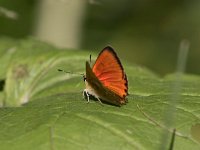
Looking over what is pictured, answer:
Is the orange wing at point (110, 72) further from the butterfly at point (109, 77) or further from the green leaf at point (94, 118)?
the green leaf at point (94, 118)

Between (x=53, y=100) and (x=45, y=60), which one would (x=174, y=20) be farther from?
(x=53, y=100)

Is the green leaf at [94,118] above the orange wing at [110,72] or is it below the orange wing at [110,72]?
below

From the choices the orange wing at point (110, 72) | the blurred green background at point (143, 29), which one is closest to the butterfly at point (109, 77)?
the orange wing at point (110, 72)

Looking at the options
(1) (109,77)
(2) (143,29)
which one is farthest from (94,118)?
(2) (143,29)

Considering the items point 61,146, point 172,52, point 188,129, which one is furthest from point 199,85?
point 172,52

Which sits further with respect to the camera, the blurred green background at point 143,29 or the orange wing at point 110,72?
the blurred green background at point 143,29

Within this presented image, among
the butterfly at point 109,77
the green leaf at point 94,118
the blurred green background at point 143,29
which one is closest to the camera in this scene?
the green leaf at point 94,118

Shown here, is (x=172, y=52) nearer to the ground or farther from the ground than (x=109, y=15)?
nearer to the ground
